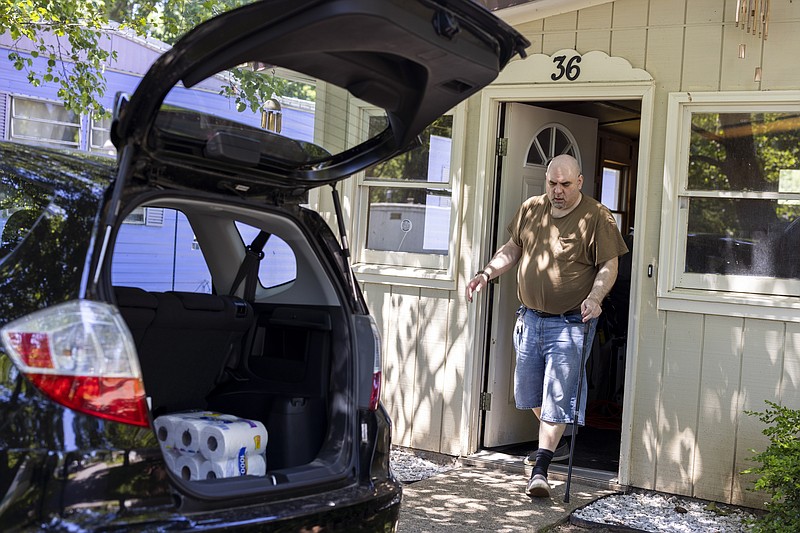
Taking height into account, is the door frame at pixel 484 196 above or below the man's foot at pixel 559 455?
above

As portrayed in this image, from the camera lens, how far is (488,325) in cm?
582

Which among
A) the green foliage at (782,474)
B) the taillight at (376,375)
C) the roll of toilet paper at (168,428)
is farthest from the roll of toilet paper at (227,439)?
the green foliage at (782,474)

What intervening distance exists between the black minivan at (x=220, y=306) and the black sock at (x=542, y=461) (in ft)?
6.69

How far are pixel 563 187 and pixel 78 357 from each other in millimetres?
3451

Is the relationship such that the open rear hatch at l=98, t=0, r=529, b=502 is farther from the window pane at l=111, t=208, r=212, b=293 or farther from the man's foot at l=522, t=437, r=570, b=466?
the window pane at l=111, t=208, r=212, b=293

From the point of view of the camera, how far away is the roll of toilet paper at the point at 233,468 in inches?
115

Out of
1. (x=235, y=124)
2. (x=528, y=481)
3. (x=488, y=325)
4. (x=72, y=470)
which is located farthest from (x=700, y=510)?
(x=72, y=470)

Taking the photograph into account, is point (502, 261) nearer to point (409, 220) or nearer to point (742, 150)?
point (409, 220)

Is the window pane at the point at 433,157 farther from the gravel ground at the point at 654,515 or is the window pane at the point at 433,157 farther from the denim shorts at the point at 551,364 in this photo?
the gravel ground at the point at 654,515

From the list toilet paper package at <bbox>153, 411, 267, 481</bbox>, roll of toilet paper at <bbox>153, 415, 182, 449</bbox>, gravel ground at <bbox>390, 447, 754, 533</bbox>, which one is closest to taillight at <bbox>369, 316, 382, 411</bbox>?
toilet paper package at <bbox>153, 411, 267, 481</bbox>

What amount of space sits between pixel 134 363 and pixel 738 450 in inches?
147

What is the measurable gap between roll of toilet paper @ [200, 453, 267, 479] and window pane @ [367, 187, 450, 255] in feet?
9.89

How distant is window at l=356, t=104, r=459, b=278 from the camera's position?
589 centimetres

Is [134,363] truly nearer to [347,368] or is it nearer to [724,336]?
[347,368]
